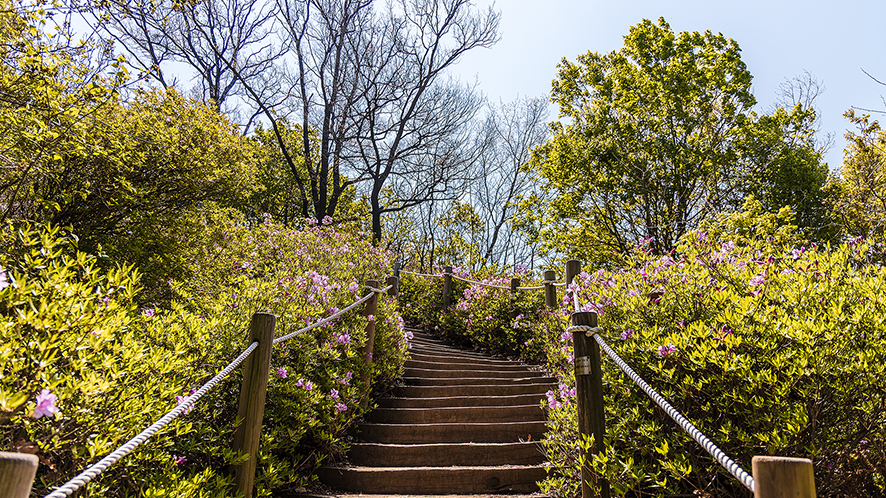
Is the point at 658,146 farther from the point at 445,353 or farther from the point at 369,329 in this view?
the point at 369,329

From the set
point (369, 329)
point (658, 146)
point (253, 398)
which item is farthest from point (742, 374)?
point (658, 146)

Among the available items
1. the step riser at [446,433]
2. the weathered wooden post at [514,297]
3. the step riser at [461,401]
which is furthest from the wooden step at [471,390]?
the weathered wooden post at [514,297]

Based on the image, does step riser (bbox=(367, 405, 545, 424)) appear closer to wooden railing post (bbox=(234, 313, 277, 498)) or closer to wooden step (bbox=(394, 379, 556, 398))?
wooden step (bbox=(394, 379, 556, 398))

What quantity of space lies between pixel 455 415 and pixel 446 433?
0.36m

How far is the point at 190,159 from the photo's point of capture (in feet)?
21.2

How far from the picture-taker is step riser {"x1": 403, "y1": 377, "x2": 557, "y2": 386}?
213 inches

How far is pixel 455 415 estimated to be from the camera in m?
Result: 4.59

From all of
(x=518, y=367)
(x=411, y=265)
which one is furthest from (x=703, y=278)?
(x=411, y=265)

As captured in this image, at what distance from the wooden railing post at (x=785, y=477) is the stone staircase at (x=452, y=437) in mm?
2676

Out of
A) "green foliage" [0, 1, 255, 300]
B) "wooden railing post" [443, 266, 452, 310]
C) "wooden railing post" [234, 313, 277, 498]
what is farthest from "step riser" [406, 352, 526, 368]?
"wooden railing post" [234, 313, 277, 498]

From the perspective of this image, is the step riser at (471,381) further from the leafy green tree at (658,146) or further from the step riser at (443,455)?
the leafy green tree at (658,146)

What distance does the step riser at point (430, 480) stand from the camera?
3.46 metres

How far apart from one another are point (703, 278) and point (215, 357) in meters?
3.11

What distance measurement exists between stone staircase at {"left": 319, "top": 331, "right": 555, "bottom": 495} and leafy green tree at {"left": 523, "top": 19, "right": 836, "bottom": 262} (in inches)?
286
